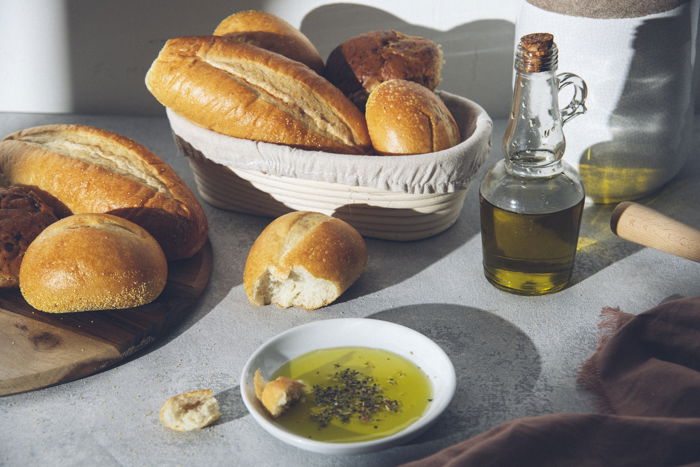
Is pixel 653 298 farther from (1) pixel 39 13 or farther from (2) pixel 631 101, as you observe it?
(1) pixel 39 13

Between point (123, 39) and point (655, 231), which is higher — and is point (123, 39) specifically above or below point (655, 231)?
above

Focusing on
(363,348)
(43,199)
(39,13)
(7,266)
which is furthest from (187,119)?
(39,13)

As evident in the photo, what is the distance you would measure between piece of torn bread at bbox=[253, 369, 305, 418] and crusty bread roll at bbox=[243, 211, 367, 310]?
0.61 ft

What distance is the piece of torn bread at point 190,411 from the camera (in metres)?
0.77

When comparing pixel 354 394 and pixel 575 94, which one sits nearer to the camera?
pixel 354 394

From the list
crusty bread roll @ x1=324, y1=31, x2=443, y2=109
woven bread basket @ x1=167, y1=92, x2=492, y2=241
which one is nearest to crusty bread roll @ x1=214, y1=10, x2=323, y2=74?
crusty bread roll @ x1=324, y1=31, x2=443, y2=109

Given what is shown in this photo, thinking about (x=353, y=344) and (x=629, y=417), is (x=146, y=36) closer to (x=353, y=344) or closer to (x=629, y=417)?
(x=353, y=344)

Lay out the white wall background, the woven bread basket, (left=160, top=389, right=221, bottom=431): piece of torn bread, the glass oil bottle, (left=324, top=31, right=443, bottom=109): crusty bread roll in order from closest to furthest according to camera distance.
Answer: (left=160, top=389, right=221, bottom=431): piece of torn bread → the glass oil bottle → the woven bread basket → (left=324, top=31, right=443, bottom=109): crusty bread roll → the white wall background

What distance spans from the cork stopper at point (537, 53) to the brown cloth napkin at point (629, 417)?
30cm

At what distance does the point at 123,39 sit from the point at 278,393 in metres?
1.06

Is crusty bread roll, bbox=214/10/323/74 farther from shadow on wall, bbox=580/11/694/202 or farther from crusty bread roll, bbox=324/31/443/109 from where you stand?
shadow on wall, bbox=580/11/694/202

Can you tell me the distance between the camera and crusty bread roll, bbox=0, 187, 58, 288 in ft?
3.13

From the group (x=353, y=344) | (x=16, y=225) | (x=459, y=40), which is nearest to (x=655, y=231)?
(x=353, y=344)

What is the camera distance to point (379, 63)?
1163mm
